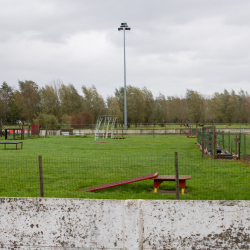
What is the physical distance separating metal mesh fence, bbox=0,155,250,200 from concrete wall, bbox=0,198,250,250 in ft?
9.98

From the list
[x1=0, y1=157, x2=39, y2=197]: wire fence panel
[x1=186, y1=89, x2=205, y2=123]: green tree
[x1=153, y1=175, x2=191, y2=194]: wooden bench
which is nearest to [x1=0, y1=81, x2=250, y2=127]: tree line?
[x1=186, y1=89, x2=205, y2=123]: green tree

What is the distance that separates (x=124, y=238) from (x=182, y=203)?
87 centimetres

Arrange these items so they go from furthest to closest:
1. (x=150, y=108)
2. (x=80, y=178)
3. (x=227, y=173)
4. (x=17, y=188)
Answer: (x=150, y=108) → (x=227, y=173) → (x=80, y=178) → (x=17, y=188)

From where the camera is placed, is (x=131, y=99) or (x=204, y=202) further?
(x=131, y=99)

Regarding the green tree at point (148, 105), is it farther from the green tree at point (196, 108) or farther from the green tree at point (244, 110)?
the green tree at point (244, 110)

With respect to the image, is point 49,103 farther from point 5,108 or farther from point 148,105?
point 148,105

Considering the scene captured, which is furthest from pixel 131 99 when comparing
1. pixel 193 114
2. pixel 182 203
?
pixel 182 203

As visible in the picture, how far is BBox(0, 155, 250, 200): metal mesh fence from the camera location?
7176mm

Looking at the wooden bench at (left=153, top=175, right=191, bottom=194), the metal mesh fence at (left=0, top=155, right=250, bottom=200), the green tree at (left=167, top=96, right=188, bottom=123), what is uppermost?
the green tree at (left=167, top=96, right=188, bottom=123)

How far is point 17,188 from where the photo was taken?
7.90 metres

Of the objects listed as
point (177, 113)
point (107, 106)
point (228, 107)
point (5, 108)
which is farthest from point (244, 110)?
point (5, 108)

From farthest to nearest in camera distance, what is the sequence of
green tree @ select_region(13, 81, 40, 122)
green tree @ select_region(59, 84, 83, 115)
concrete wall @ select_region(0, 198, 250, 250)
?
green tree @ select_region(59, 84, 83, 115) → green tree @ select_region(13, 81, 40, 122) → concrete wall @ select_region(0, 198, 250, 250)

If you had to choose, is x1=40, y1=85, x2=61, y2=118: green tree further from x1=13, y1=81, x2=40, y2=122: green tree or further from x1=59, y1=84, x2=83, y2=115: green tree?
x1=13, y1=81, x2=40, y2=122: green tree

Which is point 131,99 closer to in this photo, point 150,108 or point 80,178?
point 150,108
